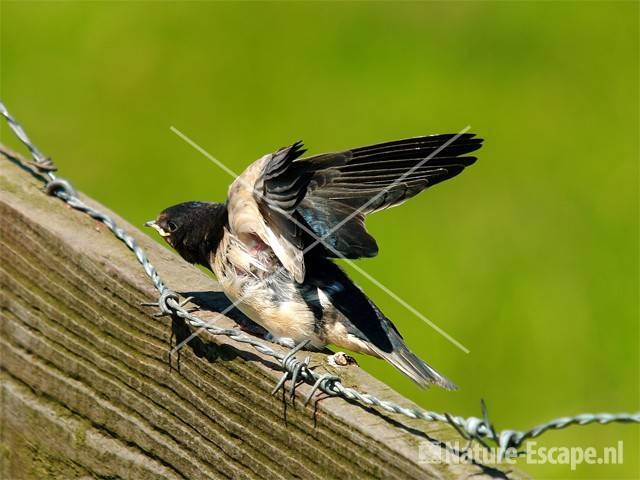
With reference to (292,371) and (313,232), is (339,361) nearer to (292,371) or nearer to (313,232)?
(292,371)

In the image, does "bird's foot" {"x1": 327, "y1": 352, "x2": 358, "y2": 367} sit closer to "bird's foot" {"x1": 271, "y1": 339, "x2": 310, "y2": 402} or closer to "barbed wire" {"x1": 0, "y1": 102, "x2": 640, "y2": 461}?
"barbed wire" {"x1": 0, "y1": 102, "x2": 640, "y2": 461}

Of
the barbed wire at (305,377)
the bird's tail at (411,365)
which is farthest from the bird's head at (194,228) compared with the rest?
the barbed wire at (305,377)

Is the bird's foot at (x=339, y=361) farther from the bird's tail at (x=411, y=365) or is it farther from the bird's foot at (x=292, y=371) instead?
the bird's tail at (x=411, y=365)

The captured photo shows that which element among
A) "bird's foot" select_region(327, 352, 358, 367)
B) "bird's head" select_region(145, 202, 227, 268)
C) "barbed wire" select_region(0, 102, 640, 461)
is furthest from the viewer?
"bird's head" select_region(145, 202, 227, 268)

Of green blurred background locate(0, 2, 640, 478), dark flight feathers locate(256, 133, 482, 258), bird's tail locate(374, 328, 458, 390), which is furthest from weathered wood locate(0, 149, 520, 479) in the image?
green blurred background locate(0, 2, 640, 478)

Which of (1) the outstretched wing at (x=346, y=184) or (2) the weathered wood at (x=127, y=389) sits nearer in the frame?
(2) the weathered wood at (x=127, y=389)

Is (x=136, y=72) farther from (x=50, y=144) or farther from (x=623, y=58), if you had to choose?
(x=623, y=58)
